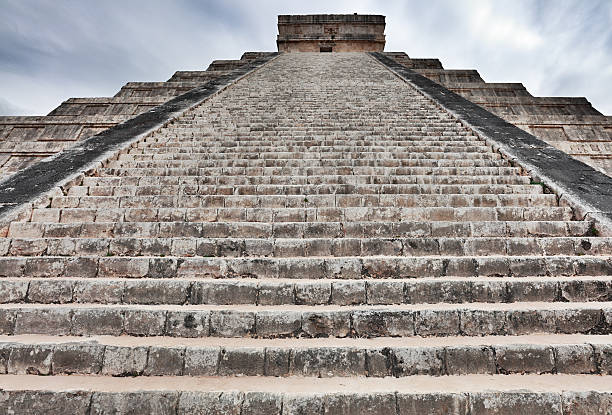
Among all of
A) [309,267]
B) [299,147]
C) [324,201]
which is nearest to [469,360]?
[309,267]

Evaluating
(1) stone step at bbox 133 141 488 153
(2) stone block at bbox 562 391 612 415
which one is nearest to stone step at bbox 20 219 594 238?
(2) stone block at bbox 562 391 612 415

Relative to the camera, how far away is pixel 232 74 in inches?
434

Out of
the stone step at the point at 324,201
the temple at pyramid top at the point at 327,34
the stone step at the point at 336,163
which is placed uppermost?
the temple at pyramid top at the point at 327,34

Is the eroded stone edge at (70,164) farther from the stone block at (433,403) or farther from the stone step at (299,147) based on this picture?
the stone block at (433,403)

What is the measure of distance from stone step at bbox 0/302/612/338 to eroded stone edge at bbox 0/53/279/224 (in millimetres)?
1795

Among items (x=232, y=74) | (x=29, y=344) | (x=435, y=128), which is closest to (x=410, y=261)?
(x=29, y=344)

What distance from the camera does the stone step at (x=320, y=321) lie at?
7.64ft

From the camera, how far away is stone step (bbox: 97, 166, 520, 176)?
4520 millimetres

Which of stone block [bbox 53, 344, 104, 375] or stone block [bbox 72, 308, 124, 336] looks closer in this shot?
stone block [bbox 53, 344, 104, 375]

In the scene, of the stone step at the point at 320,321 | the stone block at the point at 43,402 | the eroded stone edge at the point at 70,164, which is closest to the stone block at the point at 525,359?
the stone step at the point at 320,321

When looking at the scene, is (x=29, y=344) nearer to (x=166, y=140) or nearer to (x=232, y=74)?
(x=166, y=140)

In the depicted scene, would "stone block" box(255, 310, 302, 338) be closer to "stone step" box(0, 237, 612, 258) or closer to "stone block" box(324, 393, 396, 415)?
"stone block" box(324, 393, 396, 415)

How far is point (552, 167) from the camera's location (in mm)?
4434

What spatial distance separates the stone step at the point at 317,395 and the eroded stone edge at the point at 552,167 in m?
1.96
